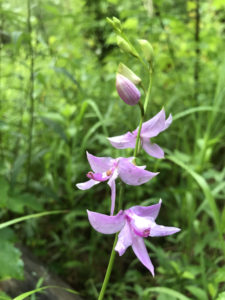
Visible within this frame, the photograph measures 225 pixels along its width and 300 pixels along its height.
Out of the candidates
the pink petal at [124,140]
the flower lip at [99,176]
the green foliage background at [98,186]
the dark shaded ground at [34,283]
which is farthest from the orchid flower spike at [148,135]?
the dark shaded ground at [34,283]

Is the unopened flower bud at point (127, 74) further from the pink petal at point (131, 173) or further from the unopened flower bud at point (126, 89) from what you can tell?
the pink petal at point (131, 173)

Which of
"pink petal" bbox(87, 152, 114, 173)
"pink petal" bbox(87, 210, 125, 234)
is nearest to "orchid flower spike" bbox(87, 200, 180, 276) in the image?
"pink petal" bbox(87, 210, 125, 234)

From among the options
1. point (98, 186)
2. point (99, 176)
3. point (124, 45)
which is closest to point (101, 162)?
point (99, 176)

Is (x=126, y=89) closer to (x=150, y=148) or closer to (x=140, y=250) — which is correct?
(x=150, y=148)

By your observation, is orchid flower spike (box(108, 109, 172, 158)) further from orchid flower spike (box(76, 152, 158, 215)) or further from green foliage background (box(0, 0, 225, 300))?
green foliage background (box(0, 0, 225, 300))

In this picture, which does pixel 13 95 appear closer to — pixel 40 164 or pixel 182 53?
pixel 40 164

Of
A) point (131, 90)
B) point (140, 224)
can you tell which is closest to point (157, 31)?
point (131, 90)
